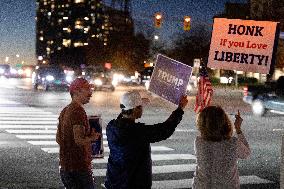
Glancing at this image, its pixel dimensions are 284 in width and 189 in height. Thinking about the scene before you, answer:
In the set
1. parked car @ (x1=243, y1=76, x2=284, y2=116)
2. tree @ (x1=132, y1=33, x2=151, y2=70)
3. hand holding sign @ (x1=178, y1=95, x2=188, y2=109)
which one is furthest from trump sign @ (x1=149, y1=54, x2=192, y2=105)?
tree @ (x1=132, y1=33, x2=151, y2=70)

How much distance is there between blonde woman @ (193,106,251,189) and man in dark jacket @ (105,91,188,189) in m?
0.39

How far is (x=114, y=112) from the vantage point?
963 inches

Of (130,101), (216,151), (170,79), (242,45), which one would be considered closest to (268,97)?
(242,45)

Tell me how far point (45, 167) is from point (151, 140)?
6.34 metres

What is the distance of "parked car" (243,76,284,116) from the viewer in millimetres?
23978

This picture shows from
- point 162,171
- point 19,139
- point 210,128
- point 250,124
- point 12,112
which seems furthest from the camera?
point 12,112

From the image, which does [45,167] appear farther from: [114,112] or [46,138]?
[114,112]

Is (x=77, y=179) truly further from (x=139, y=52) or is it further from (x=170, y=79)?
(x=139, y=52)

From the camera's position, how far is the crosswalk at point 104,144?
33.6 feet

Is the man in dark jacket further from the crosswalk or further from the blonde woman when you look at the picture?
the crosswalk

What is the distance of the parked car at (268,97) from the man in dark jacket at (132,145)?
19073 mm

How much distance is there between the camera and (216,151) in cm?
490

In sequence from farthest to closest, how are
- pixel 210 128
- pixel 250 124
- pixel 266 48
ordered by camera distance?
pixel 250 124 → pixel 266 48 → pixel 210 128

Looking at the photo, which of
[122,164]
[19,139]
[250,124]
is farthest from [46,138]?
[122,164]
